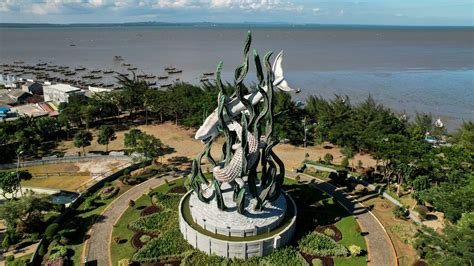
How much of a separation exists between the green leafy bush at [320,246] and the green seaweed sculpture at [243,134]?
5.12 metres

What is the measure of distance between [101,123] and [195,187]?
41.5 metres

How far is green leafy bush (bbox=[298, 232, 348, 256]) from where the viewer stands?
30469mm

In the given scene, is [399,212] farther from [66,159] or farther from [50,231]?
[66,159]

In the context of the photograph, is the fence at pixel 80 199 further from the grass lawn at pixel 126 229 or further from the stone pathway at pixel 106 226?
the grass lawn at pixel 126 229

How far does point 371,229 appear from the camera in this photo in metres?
34.2

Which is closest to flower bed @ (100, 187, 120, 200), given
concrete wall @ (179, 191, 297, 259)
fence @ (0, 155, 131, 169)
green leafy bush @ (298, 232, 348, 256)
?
fence @ (0, 155, 131, 169)

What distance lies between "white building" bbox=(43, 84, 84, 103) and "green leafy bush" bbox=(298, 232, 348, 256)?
2436 inches

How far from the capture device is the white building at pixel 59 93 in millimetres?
76125

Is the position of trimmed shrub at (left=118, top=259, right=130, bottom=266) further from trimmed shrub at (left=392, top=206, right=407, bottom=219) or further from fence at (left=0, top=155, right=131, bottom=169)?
trimmed shrub at (left=392, top=206, right=407, bottom=219)

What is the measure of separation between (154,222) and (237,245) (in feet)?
32.8

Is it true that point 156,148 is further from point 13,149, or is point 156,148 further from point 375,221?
point 375,221

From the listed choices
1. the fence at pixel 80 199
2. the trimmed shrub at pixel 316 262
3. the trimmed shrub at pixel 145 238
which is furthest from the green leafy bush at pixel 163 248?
the trimmed shrub at pixel 316 262

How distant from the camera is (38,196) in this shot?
3466cm

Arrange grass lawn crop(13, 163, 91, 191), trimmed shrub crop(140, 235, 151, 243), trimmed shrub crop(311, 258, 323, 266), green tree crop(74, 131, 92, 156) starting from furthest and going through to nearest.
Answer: green tree crop(74, 131, 92, 156)
grass lawn crop(13, 163, 91, 191)
trimmed shrub crop(140, 235, 151, 243)
trimmed shrub crop(311, 258, 323, 266)
